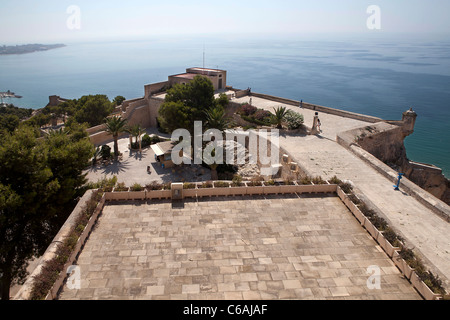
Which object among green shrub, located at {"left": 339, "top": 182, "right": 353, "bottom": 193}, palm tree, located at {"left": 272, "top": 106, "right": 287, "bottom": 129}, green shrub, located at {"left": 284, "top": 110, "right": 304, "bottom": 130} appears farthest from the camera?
palm tree, located at {"left": 272, "top": 106, "right": 287, "bottom": 129}

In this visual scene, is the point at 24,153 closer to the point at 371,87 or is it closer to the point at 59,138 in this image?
the point at 59,138

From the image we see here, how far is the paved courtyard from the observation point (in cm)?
716

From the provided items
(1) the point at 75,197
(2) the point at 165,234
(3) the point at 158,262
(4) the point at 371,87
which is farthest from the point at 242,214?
(4) the point at 371,87

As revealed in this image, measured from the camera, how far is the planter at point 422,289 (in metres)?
6.76

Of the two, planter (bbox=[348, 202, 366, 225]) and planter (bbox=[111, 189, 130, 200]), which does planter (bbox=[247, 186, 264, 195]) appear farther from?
planter (bbox=[111, 189, 130, 200])

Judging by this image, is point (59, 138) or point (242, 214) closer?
point (242, 214)

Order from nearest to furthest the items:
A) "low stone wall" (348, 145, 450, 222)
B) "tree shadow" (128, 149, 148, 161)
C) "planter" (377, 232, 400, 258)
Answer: "planter" (377, 232, 400, 258) < "low stone wall" (348, 145, 450, 222) < "tree shadow" (128, 149, 148, 161)

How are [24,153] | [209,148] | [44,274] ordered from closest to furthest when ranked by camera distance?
1. [44,274]
2. [24,153]
3. [209,148]

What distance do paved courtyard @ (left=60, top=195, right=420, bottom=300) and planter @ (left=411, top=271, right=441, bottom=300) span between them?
170mm

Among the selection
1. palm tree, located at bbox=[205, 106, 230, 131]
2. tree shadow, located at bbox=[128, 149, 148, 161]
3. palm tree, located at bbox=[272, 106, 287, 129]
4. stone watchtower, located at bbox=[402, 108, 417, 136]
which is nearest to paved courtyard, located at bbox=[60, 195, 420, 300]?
palm tree, located at bbox=[205, 106, 230, 131]

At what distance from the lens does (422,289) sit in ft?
23.3

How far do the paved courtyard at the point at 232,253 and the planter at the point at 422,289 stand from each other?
170 mm

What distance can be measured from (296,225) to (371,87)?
345ft

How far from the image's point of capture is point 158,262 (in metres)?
7.95
